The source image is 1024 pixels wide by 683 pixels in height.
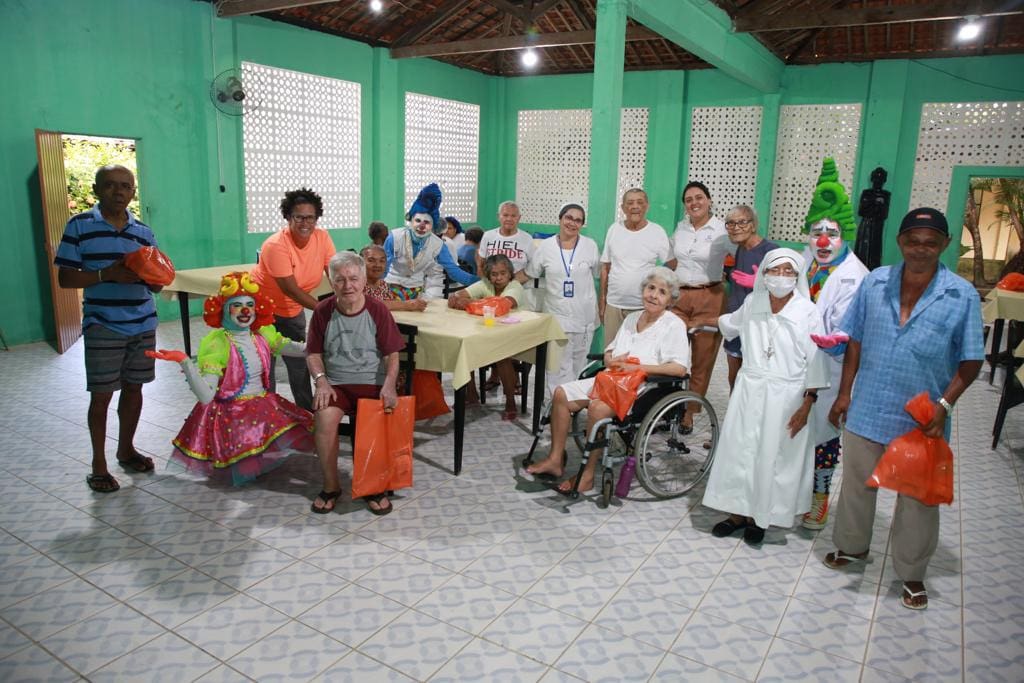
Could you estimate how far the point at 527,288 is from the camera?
17.9 ft

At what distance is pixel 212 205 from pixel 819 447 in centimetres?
730

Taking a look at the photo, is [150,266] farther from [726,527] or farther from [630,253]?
[726,527]

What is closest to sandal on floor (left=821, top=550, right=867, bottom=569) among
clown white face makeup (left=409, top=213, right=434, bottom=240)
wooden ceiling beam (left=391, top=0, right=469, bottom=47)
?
clown white face makeup (left=409, top=213, right=434, bottom=240)

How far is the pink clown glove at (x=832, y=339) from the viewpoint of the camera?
9.77 feet

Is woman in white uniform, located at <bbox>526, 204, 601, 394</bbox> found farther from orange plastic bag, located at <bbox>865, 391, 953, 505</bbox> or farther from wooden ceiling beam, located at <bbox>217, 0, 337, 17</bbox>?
wooden ceiling beam, located at <bbox>217, 0, 337, 17</bbox>

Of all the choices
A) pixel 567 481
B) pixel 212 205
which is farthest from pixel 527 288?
pixel 212 205

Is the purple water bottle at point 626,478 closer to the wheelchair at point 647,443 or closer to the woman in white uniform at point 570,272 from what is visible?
the wheelchair at point 647,443

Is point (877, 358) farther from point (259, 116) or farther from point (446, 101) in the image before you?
point (446, 101)

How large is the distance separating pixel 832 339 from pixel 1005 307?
4.17 m

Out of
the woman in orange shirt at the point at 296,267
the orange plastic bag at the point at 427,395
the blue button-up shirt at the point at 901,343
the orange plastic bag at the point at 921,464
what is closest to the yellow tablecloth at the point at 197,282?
the woman in orange shirt at the point at 296,267

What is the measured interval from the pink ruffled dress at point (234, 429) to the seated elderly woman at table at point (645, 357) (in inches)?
56.0

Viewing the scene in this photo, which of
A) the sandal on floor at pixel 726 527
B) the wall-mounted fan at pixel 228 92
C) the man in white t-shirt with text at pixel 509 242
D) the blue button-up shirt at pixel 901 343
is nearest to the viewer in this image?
the blue button-up shirt at pixel 901 343

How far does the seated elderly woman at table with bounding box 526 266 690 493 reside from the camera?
3.76 m

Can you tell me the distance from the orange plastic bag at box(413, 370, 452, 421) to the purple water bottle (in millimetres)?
1293
